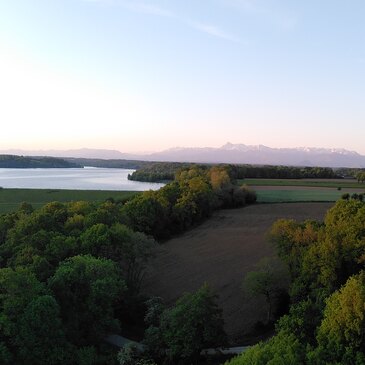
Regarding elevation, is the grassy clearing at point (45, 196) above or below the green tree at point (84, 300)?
above

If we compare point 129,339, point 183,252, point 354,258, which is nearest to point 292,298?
point 354,258

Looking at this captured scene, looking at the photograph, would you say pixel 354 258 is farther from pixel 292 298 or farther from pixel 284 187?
pixel 284 187

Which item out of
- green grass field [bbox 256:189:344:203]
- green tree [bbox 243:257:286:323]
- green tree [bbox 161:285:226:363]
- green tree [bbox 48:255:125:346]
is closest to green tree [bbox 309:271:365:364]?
green tree [bbox 161:285:226:363]

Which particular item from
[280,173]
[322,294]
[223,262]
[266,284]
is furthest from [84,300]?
[280,173]

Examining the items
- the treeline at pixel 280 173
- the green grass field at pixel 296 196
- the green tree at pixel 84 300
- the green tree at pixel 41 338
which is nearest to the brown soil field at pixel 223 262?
the green tree at pixel 84 300

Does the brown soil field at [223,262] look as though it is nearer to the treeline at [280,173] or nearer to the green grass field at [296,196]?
the green grass field at [296,196]

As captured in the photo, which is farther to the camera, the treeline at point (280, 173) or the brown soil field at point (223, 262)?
the treeline at point (280, 173)

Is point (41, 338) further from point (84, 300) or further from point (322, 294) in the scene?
point (322, 294)
